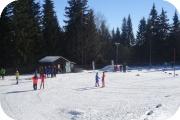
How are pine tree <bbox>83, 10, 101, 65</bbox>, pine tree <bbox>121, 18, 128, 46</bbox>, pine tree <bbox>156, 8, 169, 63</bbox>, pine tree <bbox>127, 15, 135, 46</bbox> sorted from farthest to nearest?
pine tree <bbox>156, 8, 169, 63</bbox>
pine tree <bbox>83, 10, 101, 65</bbox>
pine tree <bbox>127, 15, 135, 46</bbox>
pine tree <bbox>121, 18, 128, 46</bbox>

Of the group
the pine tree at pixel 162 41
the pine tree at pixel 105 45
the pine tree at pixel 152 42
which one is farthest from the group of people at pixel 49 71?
the pine tree at pixel 162 41

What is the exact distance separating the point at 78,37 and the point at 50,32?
13.2 inches

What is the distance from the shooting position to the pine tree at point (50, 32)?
13.2 ft

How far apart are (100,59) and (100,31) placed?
1.19 ft

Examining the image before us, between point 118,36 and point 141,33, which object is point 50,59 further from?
point 141,33

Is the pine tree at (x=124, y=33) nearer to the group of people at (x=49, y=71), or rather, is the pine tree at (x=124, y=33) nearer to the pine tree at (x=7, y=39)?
the group of people at (x=49, y=71)

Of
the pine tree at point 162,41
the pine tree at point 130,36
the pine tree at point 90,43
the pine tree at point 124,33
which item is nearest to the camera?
the pine tree at point 124,33

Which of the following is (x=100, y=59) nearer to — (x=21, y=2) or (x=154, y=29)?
(x=154, y=29)

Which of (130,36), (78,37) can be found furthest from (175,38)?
(78,37)

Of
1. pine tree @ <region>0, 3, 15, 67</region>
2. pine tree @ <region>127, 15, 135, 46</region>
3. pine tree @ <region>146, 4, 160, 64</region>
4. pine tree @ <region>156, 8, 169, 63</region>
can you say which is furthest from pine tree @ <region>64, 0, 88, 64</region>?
pine tree @ <region>156, 8, 169, 63</region>

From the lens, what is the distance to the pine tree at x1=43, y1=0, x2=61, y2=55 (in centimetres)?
403

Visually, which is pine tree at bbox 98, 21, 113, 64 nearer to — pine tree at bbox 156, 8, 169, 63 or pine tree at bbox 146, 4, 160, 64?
pine tree at bbox 146, 4, 160, 64

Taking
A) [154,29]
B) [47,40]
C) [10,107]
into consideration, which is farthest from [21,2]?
[154,29]

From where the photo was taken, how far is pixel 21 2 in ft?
12.9
